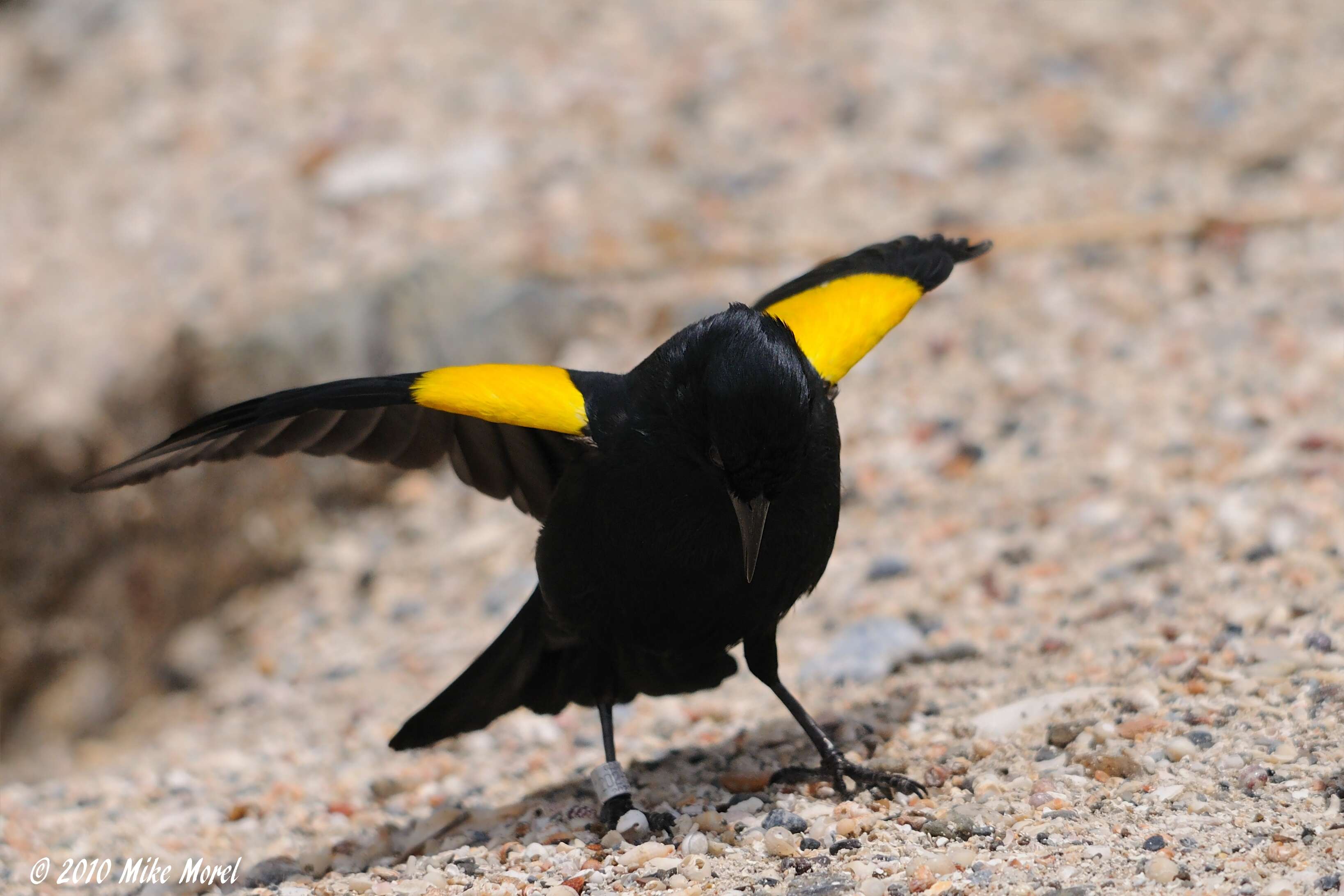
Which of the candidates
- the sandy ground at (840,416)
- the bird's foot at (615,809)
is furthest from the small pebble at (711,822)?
the bird's foot at (615,809)

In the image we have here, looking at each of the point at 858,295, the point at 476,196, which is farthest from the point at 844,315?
the point at 476,196

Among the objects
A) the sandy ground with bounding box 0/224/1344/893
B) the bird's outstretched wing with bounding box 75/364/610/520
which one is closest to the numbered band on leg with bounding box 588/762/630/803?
the sandy ground with bounding box 0/224/1344/893

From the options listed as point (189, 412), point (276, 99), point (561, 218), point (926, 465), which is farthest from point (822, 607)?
point (276, 99)

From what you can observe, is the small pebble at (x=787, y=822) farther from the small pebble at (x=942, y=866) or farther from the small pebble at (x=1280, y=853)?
the small pebble at (x=1280, y=853)

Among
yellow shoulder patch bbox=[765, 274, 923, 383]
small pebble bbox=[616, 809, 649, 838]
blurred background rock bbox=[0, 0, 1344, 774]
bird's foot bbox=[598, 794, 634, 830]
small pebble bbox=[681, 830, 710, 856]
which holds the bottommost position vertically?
small pebble bbox=[681, 830, 710, 856]

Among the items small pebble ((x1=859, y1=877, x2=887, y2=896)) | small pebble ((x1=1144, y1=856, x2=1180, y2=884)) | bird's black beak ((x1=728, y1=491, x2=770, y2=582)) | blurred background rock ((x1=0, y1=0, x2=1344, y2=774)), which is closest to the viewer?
small pebble ((x1=1144, y1=856, x2=1180, y2=884))

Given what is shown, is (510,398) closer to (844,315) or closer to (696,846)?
(844,315)

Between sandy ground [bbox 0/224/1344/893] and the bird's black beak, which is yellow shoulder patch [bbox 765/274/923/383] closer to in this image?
the bird's black beak
